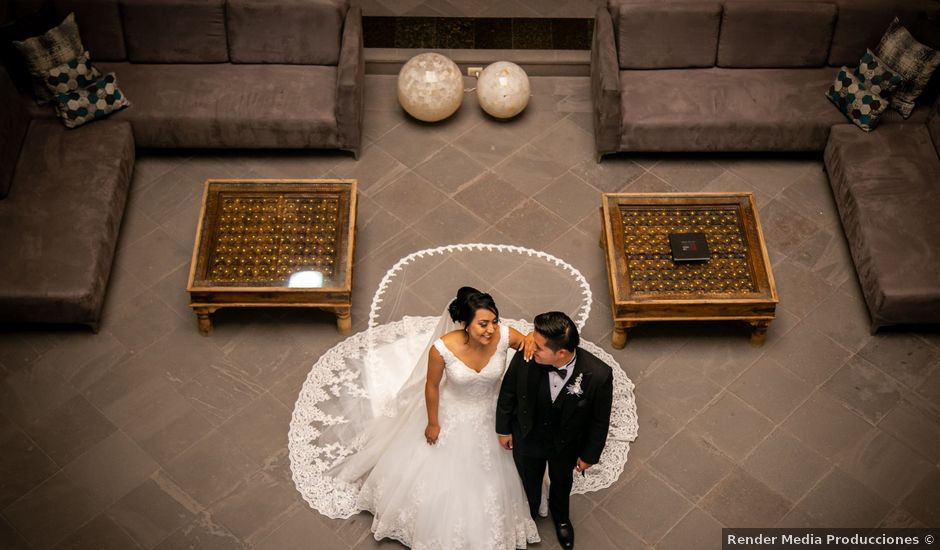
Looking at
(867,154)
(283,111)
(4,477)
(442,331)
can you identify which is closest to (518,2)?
(283,111)

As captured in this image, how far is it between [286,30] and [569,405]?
12.0ft

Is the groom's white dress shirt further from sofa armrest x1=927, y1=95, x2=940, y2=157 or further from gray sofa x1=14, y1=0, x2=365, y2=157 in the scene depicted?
sofa armrest x1=927, y1=95, x2=940, y2=157

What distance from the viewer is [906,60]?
21.3ft

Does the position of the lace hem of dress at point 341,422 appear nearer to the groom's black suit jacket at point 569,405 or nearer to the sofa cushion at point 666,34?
the groom's black suit jacket at point 569,405

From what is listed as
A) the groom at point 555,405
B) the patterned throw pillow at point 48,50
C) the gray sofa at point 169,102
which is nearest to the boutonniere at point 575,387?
the groom at point 555,405

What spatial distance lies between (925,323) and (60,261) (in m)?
4.64

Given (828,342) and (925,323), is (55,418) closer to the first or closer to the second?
(828,342)

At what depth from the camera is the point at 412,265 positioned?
617 centimetres

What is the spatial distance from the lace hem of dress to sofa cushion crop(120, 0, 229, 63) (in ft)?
7.64

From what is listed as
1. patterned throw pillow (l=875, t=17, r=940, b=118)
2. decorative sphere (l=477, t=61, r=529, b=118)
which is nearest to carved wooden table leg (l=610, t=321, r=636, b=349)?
decorative sphere (l=477, t=61, r=529, b=118)

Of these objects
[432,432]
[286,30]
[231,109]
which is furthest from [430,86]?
[432,432]

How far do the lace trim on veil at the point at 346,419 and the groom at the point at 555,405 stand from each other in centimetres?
67

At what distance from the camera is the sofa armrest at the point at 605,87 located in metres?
6.51

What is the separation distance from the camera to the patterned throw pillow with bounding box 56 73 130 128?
6.45m
